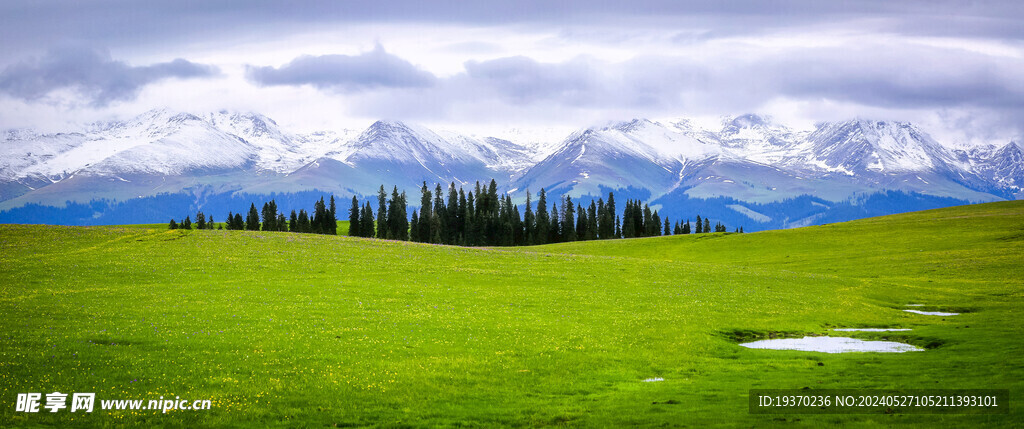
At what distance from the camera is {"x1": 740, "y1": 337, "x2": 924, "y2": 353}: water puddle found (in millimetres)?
31641

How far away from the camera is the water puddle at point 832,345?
31.6 metres

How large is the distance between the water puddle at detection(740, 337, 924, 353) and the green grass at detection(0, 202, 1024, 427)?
160 cm

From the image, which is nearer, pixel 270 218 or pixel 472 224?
pixel 472 224

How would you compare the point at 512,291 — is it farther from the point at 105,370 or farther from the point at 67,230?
the point at 67,230

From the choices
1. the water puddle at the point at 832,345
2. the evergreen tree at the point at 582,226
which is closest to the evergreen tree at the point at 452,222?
the evergreen tree at the point at 582,226

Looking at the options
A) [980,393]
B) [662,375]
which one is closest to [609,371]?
[662,375]

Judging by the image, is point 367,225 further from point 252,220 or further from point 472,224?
point 252,220

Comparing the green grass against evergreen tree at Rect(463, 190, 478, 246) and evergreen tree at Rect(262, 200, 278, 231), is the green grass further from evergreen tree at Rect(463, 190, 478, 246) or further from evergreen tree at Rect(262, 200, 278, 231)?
evergreen tree at Rect(262, 200, 278, 231)

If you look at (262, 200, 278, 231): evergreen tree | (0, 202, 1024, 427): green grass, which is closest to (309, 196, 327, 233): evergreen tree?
(262, 200, 278, 231): evergreen tree

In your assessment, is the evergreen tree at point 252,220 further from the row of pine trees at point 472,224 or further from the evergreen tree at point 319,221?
the row of pine trees at point 472,224

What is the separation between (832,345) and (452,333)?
18830 millimetres

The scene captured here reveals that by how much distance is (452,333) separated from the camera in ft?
109

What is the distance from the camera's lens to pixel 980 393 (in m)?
19.3

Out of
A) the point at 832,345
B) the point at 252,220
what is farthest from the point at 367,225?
the point at 832,345
